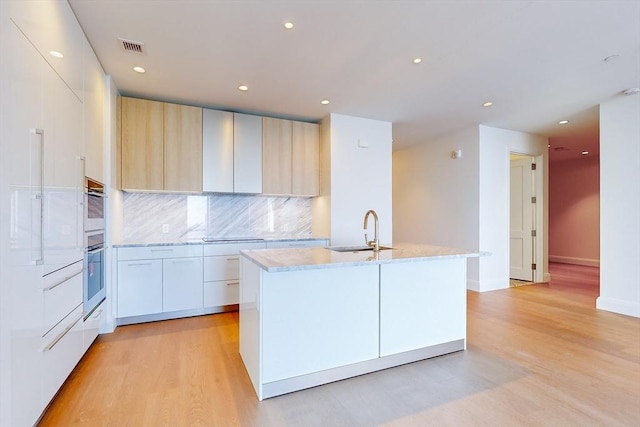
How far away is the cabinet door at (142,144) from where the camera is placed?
3482 millimetres

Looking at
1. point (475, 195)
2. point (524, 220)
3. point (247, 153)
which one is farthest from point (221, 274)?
point (524, 220)

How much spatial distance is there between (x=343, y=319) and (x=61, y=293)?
1.81 m

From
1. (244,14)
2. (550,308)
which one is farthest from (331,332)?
(550,308)

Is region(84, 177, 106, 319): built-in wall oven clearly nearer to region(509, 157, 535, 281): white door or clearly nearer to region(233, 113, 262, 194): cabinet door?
region(233, 113, 262, 194): cabinet door

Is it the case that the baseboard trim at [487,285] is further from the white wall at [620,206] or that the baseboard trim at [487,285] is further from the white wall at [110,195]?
the white wall at [110,195]

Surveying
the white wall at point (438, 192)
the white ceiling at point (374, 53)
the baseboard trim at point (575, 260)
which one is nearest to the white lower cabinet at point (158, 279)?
the white ceiling at point (374, 53)

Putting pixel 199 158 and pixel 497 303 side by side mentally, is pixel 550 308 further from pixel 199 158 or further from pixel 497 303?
pixel 199 158

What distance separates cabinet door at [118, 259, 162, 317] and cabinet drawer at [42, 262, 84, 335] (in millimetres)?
1027

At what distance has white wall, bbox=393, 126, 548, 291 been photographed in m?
4.78

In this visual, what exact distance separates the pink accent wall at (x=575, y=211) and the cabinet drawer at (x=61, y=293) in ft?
32.2

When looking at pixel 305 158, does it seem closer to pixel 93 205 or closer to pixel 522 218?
pixel 93 205

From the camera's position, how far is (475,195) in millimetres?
4793

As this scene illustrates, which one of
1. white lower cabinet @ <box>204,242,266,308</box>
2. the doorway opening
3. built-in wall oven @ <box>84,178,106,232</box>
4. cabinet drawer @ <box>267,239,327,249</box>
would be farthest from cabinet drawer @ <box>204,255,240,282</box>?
the doorway opening

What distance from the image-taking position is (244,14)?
217cm
